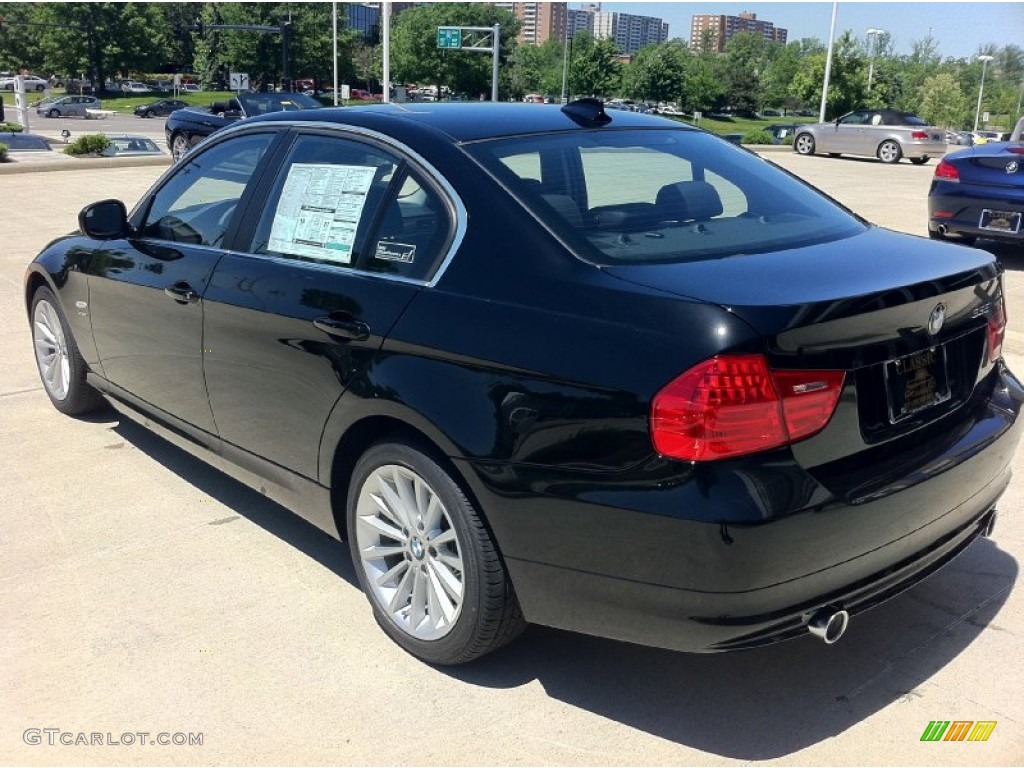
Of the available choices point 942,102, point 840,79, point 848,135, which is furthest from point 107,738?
point 942,102

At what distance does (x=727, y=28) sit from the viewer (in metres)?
179

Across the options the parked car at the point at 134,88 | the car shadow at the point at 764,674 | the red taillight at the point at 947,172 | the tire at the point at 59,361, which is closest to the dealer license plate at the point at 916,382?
the car shadow at the point at 764,674

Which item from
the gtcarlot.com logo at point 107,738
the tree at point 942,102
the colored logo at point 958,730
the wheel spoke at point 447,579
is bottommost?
the gtcarlot.com logo at point 107,738

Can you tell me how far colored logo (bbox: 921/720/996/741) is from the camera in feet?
9.04

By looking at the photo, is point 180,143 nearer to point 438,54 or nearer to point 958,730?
point 958,730

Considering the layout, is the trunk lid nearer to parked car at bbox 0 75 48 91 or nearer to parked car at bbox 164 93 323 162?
parked car at bbox 164 93 323 162

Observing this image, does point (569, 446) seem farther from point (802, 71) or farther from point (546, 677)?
point (802, 71)

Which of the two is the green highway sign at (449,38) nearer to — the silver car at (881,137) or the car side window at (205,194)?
the silver car at (881,137)

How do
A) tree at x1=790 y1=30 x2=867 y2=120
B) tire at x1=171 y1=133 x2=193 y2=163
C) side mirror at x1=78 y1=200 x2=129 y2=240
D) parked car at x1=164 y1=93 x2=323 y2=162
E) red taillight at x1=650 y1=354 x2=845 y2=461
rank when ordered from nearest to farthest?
red taillight at x1=650 y1=354 x2=845 y2=461, side mirror at x1=78 y1=200 x2=129 y2=240, parked car at x1=164 y1=93 x2=323 y2=162, tire at x1=171 y1=133 x2=193 y2=163, tree at x1=790 y1=30 x2=867 y2=120

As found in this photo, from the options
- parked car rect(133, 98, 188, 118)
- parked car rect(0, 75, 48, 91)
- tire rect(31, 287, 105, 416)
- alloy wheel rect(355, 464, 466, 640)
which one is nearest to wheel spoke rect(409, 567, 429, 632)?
alloy wheel rect(355, 464, 466, 640)

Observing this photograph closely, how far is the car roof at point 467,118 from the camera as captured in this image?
10.9ft

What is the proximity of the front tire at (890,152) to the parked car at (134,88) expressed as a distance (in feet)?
268

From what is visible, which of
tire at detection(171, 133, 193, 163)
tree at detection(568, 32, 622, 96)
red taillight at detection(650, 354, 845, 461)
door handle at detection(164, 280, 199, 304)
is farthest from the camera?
tree at detection(568, 32, 622, 96)

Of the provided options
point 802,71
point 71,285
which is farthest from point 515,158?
point 802,71
